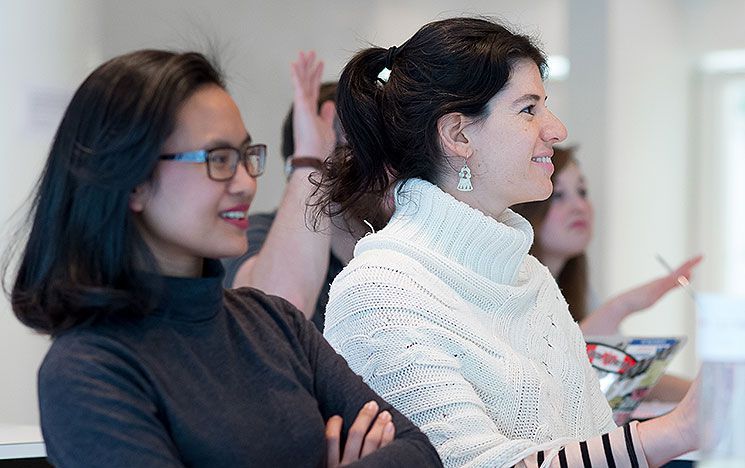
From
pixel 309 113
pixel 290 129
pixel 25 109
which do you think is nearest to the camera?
pixel 309 113

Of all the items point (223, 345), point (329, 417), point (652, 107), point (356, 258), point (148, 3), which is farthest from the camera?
point (652, 107)

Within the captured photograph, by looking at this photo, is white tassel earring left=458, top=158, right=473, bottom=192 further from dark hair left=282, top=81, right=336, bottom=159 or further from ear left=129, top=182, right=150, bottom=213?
dark hair left=282, top=81, right=336, bottom=159

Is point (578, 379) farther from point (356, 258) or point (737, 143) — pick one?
point (737, 143)

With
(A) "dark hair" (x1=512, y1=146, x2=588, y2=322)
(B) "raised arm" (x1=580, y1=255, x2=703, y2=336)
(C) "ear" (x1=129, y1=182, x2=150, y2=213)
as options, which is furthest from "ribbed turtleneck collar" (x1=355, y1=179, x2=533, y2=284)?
(A) "dark hair" (x1=512, y1=146, x2=588, y2=322)

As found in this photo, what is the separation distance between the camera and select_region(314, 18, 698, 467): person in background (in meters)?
1.61

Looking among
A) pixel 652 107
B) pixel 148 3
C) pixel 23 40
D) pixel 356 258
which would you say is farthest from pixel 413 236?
pixel 652 107

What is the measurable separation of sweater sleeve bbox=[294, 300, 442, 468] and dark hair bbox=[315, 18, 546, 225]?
1.34ft

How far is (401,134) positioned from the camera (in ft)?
6.15

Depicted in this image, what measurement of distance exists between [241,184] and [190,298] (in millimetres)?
153

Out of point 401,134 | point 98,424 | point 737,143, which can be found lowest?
point 737,143

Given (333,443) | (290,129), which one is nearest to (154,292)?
(333,443)

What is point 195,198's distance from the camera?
54.4 inches

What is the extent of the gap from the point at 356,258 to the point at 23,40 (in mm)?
1898

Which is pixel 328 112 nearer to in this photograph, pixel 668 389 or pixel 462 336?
pixel 668 389
